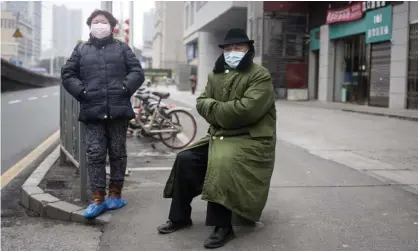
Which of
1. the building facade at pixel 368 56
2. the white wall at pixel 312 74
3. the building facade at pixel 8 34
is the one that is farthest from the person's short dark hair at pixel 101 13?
the white wall at pixel 312 74

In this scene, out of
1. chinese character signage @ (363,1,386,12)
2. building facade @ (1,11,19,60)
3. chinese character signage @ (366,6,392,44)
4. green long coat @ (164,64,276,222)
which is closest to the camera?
green long coat @ (164,64,276,222)

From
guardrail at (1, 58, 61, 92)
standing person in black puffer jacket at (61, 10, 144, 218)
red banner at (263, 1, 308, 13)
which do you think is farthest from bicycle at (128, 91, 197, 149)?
guardrail at (1, 58, 61, 92)

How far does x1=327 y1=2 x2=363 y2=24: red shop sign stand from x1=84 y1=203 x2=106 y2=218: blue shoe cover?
1902 cm

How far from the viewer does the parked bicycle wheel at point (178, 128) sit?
30.1 ft

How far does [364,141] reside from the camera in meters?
10.1

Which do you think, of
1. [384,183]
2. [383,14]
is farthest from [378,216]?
[383,14]

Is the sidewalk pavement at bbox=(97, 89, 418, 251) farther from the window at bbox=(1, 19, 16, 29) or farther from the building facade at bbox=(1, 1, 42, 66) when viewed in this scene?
the window at bbox=(1, 19, 16, 29)

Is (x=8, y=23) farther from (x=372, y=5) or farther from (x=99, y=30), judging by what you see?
(x=99, y=30)

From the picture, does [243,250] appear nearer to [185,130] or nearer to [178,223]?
[178,223]

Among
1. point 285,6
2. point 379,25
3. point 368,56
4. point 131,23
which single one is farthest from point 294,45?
point 131,23

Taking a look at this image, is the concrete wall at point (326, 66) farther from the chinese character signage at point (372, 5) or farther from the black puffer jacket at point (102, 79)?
the black puffer jacket at point (102, 79)

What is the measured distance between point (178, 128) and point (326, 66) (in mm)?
17422

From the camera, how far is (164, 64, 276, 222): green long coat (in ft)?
12.8

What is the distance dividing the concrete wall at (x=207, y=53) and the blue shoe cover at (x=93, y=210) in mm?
39646
